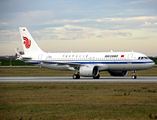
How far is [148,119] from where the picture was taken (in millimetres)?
14766

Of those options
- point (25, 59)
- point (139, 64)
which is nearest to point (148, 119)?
point (139, 64)

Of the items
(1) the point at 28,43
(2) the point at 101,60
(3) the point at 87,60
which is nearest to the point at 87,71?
(2) the point at 101,60

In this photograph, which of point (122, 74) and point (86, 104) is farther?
point (122, 74)

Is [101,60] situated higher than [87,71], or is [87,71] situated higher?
[101,60]

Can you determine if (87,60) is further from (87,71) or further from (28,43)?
(28,43)

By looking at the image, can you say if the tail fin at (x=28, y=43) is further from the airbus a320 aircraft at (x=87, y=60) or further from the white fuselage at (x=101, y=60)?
the white fuselage at (x=101, y=60)

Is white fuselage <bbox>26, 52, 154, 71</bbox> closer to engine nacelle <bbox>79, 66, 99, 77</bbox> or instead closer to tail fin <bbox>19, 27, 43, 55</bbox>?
tail fin <bbox>19, 27, 43, 55</bbox>

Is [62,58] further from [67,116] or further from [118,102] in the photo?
[67,116]

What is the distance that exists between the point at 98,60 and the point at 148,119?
37066mm

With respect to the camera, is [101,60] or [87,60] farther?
[87,60]

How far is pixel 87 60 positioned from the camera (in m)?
52.9

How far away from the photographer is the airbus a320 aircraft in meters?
48.9

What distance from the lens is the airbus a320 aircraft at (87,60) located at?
48.9m

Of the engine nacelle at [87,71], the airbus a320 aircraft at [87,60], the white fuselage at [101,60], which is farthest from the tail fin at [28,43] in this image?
the engine nacelle at [87,71]
